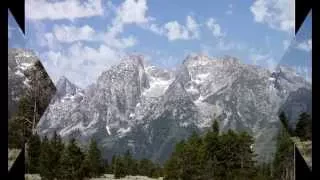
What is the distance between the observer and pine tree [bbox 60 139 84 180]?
44.7 metres

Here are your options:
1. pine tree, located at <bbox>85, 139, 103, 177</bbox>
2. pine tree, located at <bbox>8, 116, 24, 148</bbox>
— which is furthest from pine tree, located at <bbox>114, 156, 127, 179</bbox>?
pine tree, located at <bbox>8, 116, 24, 148</bbox>

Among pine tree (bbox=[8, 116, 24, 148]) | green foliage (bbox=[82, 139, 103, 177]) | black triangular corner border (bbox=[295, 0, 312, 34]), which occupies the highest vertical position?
black triangular corner border (bbox=[295, 0, 312, 34])

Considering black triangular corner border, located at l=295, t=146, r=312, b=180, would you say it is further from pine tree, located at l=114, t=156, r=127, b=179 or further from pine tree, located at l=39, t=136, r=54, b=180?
pine tree, located at l=114, t=156, r=127, b=179

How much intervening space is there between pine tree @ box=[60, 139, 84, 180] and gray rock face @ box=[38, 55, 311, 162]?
60.1 m

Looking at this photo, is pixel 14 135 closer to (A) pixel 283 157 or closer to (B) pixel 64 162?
(B) pixel 64 162

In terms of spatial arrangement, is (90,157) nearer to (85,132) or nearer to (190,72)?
(85,132)

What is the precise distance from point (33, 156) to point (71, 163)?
10.6ft

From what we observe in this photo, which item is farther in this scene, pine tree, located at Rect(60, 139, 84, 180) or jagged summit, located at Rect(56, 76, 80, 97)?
jagged summit, located at Rect(56, 76, 80, 97)

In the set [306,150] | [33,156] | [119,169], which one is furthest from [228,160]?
[306,150]

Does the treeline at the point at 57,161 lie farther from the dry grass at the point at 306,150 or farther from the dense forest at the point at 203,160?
the dry grass at the point at 306,150

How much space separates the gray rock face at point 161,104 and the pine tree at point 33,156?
6277 cm

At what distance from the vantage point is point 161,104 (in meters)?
158

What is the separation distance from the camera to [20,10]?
8477 mm
